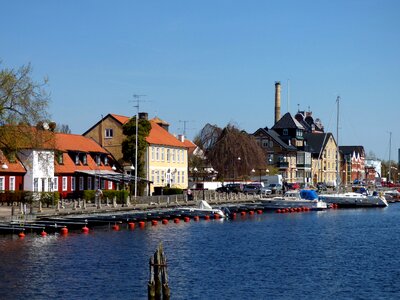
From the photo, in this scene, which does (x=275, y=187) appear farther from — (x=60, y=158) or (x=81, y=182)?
(x=60, y=158)

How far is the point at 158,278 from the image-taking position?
30.8 m

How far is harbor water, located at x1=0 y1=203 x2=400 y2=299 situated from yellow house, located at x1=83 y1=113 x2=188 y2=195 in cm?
2793

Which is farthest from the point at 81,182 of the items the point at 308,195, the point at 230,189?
the point at 308,195

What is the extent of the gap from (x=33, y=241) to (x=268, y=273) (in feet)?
62.9

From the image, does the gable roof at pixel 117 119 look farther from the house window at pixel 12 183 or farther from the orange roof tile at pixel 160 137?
the house window at pixel 12 183

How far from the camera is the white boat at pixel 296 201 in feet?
324

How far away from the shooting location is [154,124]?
359ft

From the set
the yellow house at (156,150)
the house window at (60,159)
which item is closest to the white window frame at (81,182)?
the house window at (60,159)

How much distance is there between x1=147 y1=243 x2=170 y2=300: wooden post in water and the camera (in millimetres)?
30250

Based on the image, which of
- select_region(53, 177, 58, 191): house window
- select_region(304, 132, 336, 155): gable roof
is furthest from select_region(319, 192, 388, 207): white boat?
select_region(304, 132, 336, 155): gable roof

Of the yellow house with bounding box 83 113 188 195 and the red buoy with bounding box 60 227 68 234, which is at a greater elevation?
the yellow house with bounding box 83 113 188 195

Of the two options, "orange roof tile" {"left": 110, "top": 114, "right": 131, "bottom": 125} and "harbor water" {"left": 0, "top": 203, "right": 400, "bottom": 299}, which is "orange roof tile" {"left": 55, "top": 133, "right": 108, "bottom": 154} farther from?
"harbor water" {"left": 0, "top": 203, "right": 400, "bottom": 299}

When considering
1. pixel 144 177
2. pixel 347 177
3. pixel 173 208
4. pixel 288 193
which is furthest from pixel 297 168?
pixel 173 208

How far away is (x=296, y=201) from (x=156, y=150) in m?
20.5
